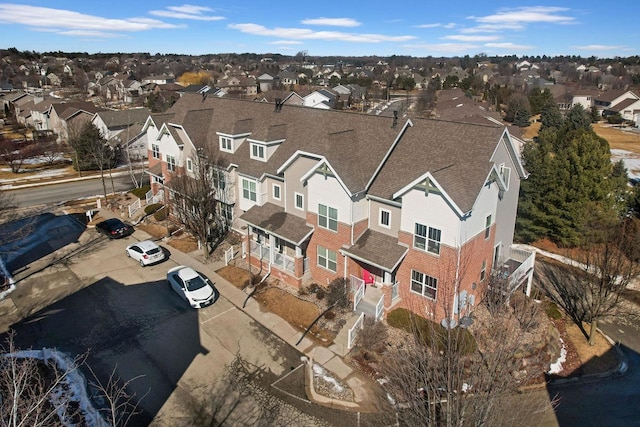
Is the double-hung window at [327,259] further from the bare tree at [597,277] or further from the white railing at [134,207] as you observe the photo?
the white railing at [134,207]

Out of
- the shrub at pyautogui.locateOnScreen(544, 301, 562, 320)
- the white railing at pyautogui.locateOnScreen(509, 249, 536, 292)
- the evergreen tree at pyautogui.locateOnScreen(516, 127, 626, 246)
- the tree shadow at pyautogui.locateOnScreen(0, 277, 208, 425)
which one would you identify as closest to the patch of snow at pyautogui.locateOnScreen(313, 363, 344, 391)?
Answer: the tree shadow at pyautogui.locateOnScreen(0, 277, 208, 425)

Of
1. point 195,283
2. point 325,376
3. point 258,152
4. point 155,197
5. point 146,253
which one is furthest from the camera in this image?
point 155,197

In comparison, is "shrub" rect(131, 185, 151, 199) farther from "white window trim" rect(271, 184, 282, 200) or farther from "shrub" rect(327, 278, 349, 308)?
"shrub" rect(327, 278, 349, 308)

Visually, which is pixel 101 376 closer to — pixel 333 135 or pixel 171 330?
pixel 171 330

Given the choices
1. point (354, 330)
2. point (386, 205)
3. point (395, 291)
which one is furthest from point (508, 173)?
point (354, 330)

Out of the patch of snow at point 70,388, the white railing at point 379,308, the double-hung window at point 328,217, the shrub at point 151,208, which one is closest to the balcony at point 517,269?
the white railing at point 379,308

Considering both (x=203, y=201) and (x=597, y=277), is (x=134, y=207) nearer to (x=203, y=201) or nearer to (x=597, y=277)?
(x=203, y=201)
